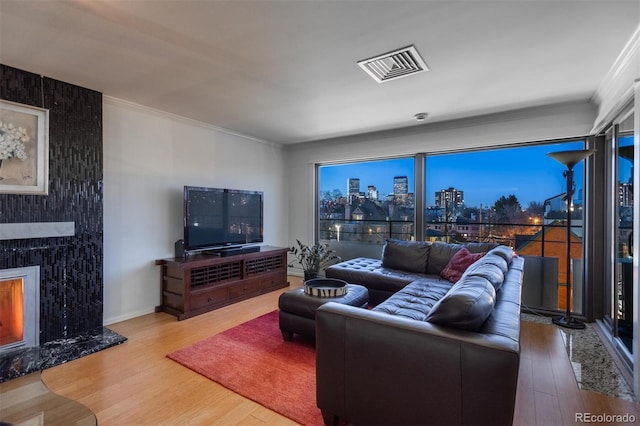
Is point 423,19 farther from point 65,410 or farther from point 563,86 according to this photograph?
point 65,410

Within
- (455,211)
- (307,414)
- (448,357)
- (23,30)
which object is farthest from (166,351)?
(455,211)

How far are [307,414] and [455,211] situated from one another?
3407mm

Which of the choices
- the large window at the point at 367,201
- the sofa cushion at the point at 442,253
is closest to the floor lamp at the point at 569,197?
the sofa cushion at the point at 442,253

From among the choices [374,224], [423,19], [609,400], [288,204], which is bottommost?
[609,400]

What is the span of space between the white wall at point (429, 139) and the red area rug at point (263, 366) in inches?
107

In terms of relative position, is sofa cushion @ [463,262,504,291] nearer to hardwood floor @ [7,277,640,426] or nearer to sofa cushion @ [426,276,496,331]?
sofa cushion @ [426,276,496,331]

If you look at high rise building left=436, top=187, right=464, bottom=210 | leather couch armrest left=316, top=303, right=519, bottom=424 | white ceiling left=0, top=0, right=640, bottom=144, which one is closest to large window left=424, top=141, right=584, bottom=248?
high rise building left=436, top=187, right=464, bottom=210

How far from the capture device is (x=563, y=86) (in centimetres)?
286

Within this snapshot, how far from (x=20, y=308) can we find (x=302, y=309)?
7.79 feet

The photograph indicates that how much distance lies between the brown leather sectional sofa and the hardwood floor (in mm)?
511

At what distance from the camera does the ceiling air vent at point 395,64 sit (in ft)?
7.38

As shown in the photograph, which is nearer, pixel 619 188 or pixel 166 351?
pixel 166 351

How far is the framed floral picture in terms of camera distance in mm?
2475

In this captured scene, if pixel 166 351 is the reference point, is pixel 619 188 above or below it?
above
